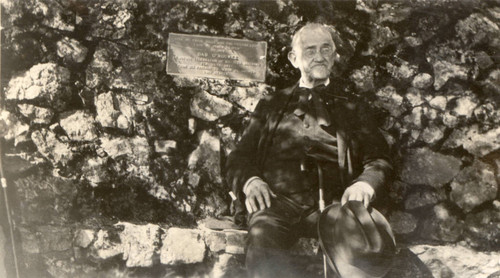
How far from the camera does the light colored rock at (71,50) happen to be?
295 centimetres

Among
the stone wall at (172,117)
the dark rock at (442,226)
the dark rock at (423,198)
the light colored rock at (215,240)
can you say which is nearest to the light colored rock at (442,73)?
the stone wall at (172,117)

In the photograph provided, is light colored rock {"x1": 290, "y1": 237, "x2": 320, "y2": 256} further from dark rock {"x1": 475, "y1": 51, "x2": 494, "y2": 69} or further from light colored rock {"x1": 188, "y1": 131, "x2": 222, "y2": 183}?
dark rock {"x1": 475, "y1": 51, "x2": 494, "y2": 69}

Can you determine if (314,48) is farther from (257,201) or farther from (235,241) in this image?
(235,241)

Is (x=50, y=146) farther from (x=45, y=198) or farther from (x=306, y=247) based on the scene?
(x=306, y=247)

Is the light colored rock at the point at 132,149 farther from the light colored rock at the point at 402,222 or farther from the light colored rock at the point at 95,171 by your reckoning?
the light colored rock at the point at 402,222

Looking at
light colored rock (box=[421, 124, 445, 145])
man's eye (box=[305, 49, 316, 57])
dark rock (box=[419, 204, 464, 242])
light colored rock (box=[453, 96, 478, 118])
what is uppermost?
man's eye (box=[305, 49, 316, 57])

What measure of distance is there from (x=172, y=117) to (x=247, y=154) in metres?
0.49

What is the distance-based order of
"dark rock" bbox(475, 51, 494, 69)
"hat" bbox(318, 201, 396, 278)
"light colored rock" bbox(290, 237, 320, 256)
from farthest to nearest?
"dark rock" bbox(475, 51, 494, 69), "light colored rock" bbox(290, 237, 320, 256), "hat" bbox(318, 201, 396, 278)

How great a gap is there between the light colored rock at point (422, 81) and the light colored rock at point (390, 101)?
0.39ft

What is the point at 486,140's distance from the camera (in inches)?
116

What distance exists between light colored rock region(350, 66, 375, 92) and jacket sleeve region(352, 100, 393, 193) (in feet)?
0.36

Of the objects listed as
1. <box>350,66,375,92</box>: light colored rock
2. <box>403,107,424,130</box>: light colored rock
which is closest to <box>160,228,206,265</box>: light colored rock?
<box>350,66,375,92</box>: light colored rock

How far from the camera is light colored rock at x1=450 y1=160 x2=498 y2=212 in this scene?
Result: 115 inches

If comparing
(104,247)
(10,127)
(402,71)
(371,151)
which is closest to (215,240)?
(104,247)
